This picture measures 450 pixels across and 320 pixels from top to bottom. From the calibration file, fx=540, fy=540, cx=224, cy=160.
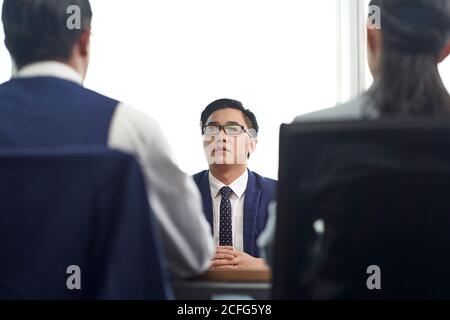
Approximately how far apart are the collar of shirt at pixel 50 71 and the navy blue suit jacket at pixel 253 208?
0.69 m

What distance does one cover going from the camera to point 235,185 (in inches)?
70.4

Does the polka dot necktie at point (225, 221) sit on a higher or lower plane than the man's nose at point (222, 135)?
lower

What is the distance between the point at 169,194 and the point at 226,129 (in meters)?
0.84

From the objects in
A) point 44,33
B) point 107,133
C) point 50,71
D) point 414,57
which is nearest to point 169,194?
point 107,133

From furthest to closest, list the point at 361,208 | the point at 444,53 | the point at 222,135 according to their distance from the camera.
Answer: the point at 222,135
the point at 444,53
the point at 361,208

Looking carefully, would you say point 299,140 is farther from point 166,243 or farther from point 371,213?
point 166,243

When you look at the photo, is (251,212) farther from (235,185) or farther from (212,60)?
(212,60)

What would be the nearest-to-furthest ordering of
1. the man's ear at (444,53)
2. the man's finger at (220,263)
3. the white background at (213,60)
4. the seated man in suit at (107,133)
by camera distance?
1. the seated man in suit at (107,133)
2. the man's ear at (444,53)
3. the man's finger at (220,263)
4. the white background at (213,60)

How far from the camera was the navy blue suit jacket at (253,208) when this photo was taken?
1.67 m

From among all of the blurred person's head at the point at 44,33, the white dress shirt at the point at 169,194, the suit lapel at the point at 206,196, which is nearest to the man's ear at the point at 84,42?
the blurred person's head at the point at 44,33

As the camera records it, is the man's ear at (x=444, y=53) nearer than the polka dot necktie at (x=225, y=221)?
Yes

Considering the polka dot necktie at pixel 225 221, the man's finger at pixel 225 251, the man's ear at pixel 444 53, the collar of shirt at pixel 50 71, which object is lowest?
the man's finger at pixel 225 251

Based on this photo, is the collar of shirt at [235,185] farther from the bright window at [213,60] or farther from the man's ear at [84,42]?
the man's ear at [84,42]

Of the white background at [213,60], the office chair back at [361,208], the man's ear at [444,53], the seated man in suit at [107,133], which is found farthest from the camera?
the white background at [213,60]
